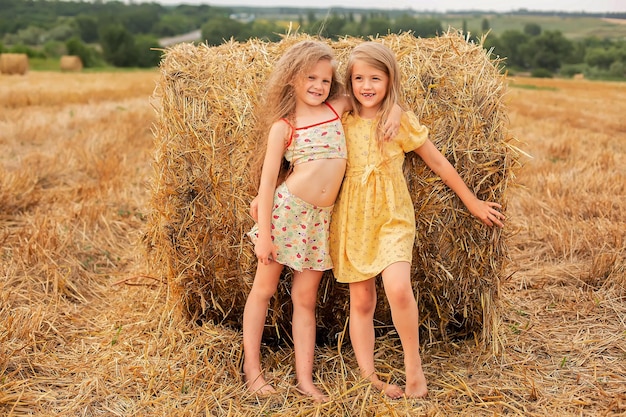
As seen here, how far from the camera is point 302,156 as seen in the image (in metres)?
2.80

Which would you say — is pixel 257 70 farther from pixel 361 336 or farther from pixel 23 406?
pixel 23 406

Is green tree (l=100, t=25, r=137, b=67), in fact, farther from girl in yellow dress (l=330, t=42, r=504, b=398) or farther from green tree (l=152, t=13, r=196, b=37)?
girl in yellow dress (l=330, t=42, r=504, b=398)

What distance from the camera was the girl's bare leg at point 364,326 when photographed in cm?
284

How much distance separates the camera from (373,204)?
2787mm

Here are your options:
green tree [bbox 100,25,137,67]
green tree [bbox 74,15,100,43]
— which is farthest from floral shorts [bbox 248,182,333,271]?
green tree [bbox 74,15,100,43]

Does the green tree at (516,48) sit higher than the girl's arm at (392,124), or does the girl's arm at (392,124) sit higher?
the girl's arm at (392,124)

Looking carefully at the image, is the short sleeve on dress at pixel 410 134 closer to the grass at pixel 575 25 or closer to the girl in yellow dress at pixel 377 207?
the girl in yellow dress at pixel 377 207

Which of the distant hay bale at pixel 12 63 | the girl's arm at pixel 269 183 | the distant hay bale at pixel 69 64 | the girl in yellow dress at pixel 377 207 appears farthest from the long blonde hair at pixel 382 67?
the distant hay bale at pixel 69 64

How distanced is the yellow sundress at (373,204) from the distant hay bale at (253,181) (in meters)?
0.14

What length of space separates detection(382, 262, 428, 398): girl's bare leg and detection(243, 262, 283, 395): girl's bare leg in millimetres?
520

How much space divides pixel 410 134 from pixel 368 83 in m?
0.28

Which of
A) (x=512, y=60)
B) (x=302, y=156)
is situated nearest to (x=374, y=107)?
(x=302, y=156)

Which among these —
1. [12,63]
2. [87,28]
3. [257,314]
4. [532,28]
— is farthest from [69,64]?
[257,314]

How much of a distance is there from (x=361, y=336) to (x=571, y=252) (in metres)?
2.05
